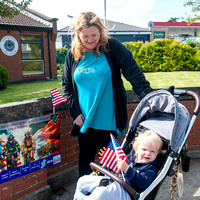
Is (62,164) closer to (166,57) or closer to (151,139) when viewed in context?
(151,139)

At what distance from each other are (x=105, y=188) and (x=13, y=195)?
1.45 meters

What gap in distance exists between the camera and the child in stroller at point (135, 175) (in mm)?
2067

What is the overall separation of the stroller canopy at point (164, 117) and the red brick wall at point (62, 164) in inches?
50.2

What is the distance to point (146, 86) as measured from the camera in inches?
108

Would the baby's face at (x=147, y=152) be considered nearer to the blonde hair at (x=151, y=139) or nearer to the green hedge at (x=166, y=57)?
the blonde hair at (x=151, y=139)

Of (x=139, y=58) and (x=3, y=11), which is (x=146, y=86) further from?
(x=139, y=58)

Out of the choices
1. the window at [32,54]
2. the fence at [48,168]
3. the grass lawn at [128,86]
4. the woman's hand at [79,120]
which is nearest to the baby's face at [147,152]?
the woman's hand at [79,120]

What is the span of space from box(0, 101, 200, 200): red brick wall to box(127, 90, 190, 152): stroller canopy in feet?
4.19

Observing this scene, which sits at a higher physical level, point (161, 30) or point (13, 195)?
point (161, 30)

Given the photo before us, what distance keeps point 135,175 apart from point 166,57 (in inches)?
549

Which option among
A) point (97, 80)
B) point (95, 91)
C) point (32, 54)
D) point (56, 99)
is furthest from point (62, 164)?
point (32, 54)

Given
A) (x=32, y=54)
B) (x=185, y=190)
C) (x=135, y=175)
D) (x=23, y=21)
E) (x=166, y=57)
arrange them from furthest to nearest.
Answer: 1. (x=32, y=54)
2. (x=23, y=21)
3. (x=166, y=57)
4. (x=185, y=190)
5. (x=135, y=175)

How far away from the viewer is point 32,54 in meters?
18.1

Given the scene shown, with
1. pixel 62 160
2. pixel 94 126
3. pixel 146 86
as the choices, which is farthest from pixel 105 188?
pixel 62 160
